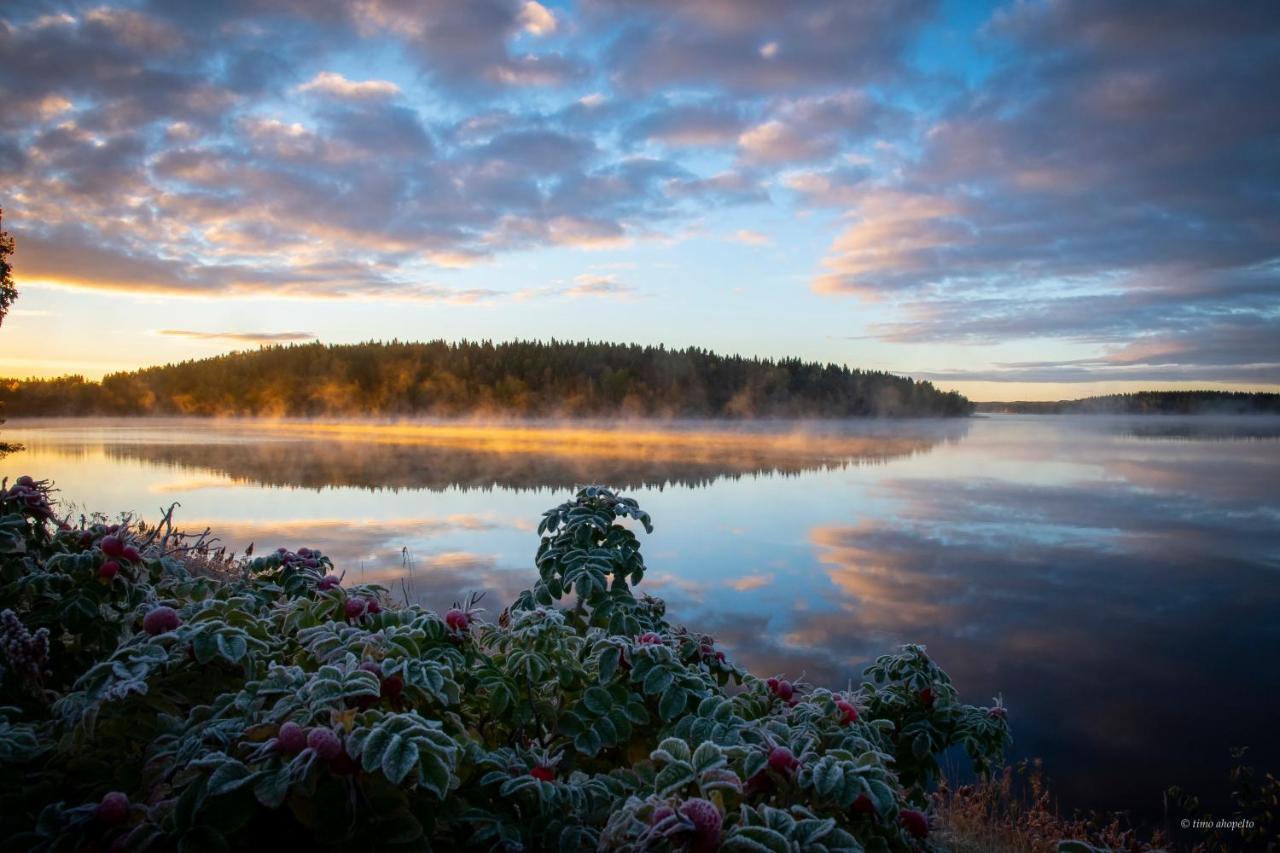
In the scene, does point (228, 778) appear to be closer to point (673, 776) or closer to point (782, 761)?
point (673, 776)

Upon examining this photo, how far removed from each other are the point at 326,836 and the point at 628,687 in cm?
146

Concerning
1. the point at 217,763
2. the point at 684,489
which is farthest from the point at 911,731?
the point at 684,489

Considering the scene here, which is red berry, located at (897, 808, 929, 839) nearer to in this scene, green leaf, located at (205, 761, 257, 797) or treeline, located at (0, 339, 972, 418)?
green leaf, located at (205, 761, 257, 797)

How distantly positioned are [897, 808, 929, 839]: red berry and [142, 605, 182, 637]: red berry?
7.61 ft

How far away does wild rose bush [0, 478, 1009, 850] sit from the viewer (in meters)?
1.65

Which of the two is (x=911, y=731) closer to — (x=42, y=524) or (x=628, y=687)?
(x=628, y=687)

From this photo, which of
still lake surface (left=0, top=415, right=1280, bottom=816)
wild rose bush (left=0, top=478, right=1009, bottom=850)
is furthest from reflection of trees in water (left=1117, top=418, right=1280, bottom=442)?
wild rose bush (left=0, top=478, right=1009, bottom=850)

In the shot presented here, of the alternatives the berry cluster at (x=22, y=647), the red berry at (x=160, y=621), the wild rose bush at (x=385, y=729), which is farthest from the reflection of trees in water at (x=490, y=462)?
the red berry at (x=160, y=621)

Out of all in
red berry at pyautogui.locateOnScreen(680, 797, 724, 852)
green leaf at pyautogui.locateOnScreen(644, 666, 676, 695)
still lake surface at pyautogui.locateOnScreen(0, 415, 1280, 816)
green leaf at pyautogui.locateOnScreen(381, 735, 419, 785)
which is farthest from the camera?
still lake surface at pyautogui.locateOnScreen(0, 415, 1280, 816)

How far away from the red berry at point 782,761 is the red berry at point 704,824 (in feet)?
1.42

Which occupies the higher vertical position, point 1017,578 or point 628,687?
point 628,687

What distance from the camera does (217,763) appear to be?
1.65 m

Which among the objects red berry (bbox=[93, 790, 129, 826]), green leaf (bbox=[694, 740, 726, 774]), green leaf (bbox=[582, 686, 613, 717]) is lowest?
green leaf (bbox=[582, 686, 613, 717])

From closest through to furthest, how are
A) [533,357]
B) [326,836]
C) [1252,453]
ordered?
[326,836], [1252,453], [533,357]
